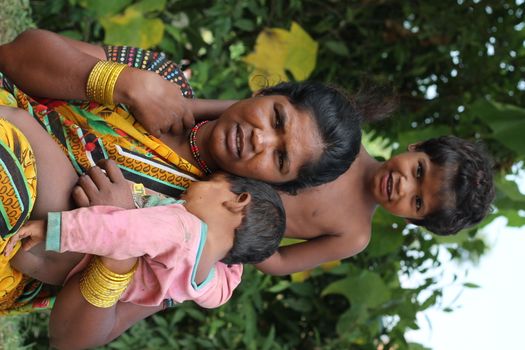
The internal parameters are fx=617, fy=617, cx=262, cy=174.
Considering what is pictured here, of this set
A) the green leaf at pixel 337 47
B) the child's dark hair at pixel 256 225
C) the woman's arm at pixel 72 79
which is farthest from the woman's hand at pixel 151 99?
the green leaf at pixel 337 47

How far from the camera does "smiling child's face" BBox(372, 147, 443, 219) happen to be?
2.33 m

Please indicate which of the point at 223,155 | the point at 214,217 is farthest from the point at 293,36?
the point at 214,217

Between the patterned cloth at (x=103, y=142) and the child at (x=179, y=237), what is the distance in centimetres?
10

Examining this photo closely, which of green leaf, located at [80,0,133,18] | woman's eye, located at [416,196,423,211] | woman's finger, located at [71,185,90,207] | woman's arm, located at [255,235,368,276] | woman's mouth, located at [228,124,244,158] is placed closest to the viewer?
woman's finger, located at [71,185,90,207]

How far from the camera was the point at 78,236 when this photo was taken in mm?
1310

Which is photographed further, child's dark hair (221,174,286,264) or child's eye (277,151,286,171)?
child's eye (277,151,286,171)

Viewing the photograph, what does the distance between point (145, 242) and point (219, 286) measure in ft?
1.34

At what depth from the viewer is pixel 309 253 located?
231 cm

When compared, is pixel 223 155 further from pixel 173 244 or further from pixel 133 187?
pixel 173 244

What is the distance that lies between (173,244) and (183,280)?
14 centimetres

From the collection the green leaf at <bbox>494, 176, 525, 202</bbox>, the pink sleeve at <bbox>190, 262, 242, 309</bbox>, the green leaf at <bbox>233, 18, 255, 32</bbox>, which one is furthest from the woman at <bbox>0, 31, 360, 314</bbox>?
the green leaf at <bbox>233, 18, 255, 32</bbox>

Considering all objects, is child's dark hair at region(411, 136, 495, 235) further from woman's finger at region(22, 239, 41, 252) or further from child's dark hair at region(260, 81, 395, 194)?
woman's finger at region(22, 239, 41, 252)

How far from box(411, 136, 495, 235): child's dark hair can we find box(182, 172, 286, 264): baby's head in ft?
3.17

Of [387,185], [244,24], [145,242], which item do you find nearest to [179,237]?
[145,242]
